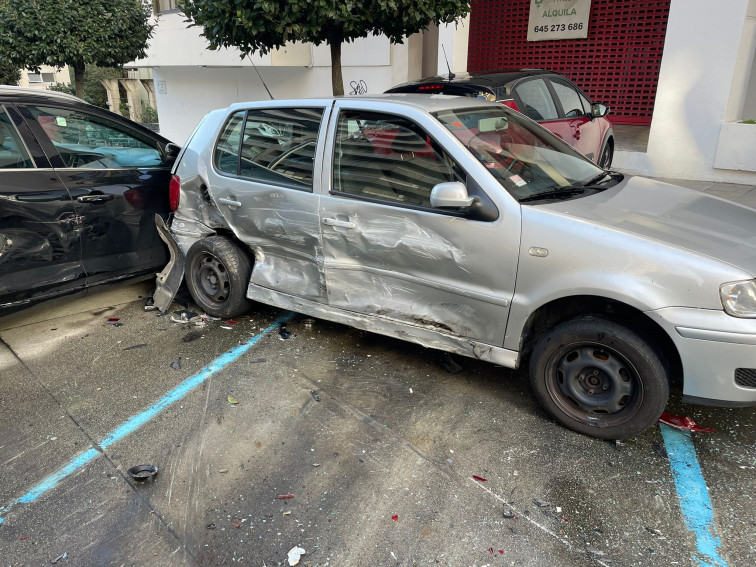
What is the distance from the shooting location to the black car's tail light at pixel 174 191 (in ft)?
15.8

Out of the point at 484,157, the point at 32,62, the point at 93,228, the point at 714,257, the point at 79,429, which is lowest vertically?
the point at 79,429

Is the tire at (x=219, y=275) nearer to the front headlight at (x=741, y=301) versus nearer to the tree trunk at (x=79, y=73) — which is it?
the front headlight at (x=741, y=301)

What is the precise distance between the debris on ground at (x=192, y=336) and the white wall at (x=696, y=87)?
7941 mm

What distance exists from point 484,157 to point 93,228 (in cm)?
308

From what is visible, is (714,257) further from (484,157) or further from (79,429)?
(79,429)

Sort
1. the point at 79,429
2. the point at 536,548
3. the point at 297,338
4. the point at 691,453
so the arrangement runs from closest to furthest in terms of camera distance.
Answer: the point at 536,548, the point at 691,453, the point at 79,429, the point at 297,338

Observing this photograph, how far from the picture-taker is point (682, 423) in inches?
133

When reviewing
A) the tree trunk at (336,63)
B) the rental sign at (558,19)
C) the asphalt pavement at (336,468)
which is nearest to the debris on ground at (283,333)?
the asphalt pavement at (336,468)

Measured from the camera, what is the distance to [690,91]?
880 cm

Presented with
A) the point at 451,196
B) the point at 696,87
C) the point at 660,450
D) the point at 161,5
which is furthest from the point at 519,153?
the point at 161,5

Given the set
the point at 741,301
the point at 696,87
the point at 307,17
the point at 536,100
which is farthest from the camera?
the point at 696,87

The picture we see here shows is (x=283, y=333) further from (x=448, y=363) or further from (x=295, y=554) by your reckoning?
(x=295, y=554)

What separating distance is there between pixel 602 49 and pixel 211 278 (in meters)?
11.8

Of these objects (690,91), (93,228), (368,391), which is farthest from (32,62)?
(690,91)
